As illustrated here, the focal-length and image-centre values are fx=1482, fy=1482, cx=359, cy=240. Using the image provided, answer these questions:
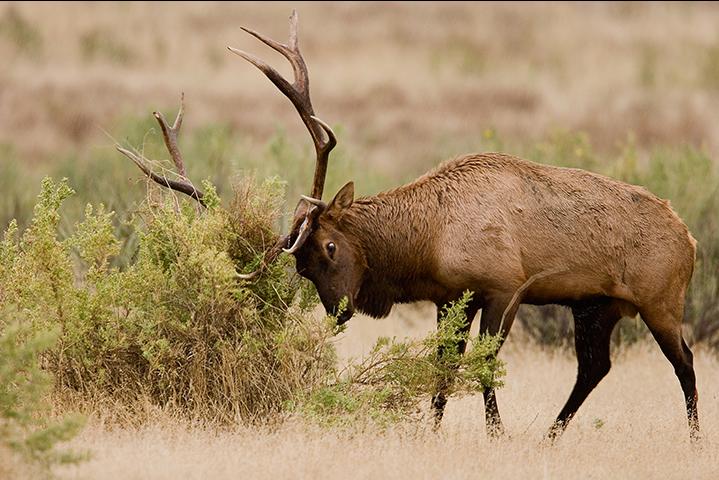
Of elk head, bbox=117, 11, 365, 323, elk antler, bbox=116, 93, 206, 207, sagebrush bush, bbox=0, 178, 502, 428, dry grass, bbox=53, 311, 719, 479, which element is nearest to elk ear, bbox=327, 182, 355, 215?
elk head, bbox=117, 11, 365, 323

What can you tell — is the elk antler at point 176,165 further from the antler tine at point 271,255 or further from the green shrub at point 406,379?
the green shrub at point 406,379

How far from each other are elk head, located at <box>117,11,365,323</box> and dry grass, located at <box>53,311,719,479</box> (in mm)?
955

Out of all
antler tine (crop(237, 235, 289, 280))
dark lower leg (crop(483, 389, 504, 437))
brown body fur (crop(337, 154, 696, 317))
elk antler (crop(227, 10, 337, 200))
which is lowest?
dark lower leg (crop(483, 389, 504, 437))

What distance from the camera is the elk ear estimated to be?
371 inches

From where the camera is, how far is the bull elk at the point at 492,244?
30.8 ft

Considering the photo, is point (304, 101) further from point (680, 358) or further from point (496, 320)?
point (680, 358)

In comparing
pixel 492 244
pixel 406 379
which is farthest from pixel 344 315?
pixel 492 244

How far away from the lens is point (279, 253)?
930 cm

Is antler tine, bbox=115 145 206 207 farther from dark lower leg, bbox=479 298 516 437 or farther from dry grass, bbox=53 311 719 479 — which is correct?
dark lower leg, bbox=479 298 516 437

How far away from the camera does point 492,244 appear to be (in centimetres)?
943

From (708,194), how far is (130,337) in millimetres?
7645

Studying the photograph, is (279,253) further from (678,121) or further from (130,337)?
(678,121)

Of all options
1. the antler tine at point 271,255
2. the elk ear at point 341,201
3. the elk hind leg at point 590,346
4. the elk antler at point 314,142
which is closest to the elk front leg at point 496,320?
the elk hind leg at point 590,346

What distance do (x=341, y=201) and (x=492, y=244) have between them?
3.29 ft
